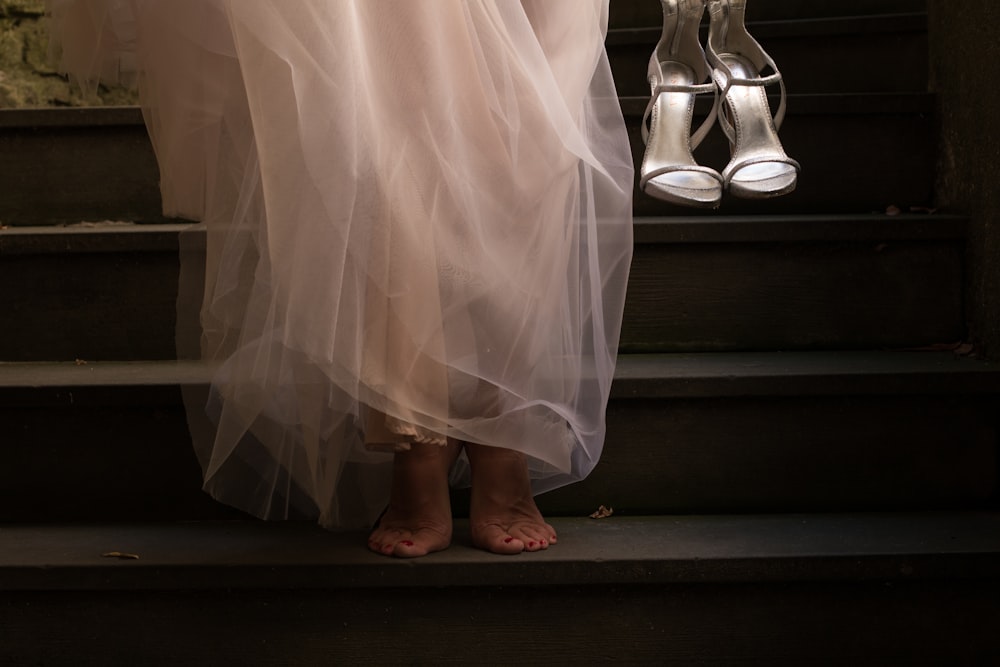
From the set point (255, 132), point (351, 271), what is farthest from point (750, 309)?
point (255, 132)

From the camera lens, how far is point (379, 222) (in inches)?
53.7

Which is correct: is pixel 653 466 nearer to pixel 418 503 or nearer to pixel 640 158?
pixel 418 503

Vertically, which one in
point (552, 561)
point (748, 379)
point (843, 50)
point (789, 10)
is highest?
point (789, 10)

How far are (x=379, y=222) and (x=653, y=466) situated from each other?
0.65 m

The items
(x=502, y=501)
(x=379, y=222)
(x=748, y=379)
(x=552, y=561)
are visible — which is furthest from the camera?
(x=748, y=379)

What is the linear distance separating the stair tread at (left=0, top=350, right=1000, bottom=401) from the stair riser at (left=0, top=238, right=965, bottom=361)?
104 mm

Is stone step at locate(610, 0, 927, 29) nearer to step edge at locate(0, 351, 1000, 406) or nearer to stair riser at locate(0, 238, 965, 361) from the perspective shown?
stair riser at locate(0, 238, 965, 361)

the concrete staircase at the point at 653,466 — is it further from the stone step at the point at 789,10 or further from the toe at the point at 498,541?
the stone step at the point at 789,10

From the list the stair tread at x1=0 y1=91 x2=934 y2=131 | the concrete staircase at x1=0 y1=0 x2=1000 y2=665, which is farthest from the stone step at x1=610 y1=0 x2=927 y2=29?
the concrete staircase at x1=0 y1=0 x2=1000 y2=665

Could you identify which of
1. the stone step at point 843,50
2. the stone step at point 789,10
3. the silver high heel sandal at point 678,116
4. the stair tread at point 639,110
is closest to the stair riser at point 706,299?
the silver high heel sandal at point 678,116

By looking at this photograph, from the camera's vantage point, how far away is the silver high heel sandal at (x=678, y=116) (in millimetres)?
1685

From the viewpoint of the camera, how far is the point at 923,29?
2375 millimetres

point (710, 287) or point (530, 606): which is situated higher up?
point (710, 287)

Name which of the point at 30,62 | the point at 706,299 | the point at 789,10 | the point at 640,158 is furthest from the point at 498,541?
the point at 30,62
